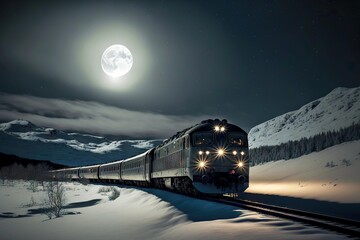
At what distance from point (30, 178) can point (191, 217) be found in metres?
83.0

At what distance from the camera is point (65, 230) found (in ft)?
56.4

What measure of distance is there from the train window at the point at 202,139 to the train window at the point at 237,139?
1.15m

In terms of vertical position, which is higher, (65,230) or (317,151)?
(317,151)

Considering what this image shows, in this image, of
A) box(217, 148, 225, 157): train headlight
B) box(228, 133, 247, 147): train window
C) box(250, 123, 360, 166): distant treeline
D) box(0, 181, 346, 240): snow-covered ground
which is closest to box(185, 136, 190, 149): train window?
box(217, 148, 225, 157): train headlight

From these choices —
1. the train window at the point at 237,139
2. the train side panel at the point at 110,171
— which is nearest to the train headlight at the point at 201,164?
the train window at the point at 237,139

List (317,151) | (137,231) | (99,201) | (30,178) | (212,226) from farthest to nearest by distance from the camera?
1. (317,151)
2. (30,178)
3. (99,201)
4. (137,231)
5. (212,226)

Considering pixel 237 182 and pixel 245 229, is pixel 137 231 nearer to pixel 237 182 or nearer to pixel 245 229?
pixel 245 229

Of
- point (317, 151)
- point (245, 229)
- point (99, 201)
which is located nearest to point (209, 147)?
point (245, 229)

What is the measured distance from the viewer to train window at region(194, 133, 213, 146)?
20281 mm

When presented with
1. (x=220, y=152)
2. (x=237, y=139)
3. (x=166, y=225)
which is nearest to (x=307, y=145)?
(x=237, y=139)

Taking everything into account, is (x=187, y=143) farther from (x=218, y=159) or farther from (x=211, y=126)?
(x=218, y=159)

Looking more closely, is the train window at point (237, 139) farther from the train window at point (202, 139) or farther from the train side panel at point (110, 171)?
the train side panel at point (110, 171)

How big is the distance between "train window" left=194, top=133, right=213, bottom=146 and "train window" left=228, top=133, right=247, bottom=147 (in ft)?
3.79

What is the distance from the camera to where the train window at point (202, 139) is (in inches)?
798
